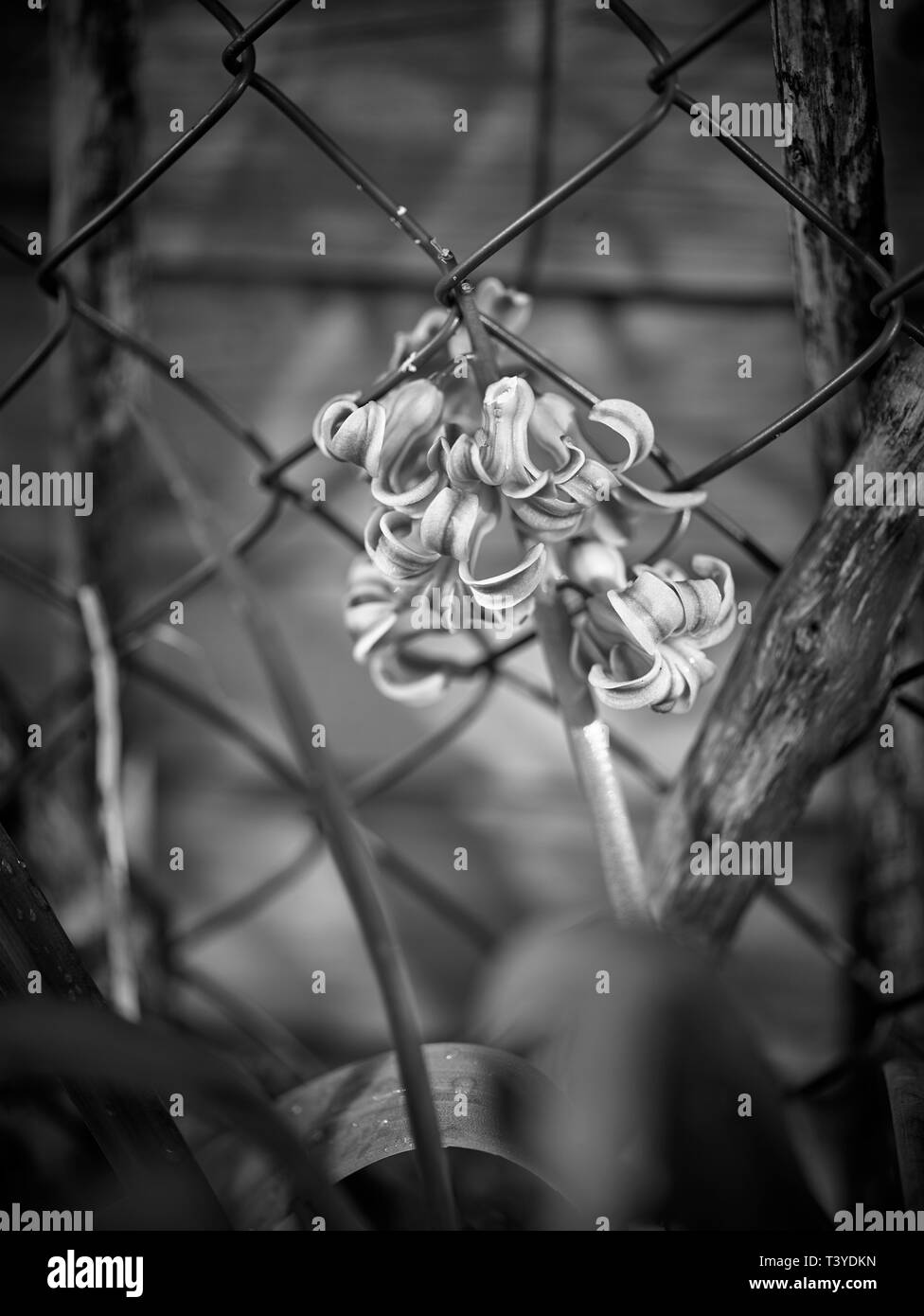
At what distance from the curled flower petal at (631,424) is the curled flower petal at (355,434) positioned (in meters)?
0.08

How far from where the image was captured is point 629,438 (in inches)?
13.0

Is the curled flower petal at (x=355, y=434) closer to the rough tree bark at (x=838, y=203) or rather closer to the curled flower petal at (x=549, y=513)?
the curled flower petal at (x=549, y=513)

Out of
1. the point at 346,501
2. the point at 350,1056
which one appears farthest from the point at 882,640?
the point at 350,1056

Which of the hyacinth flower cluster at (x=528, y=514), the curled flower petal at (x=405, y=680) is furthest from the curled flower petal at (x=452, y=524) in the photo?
the curled flower petal at (x=405, y=680)

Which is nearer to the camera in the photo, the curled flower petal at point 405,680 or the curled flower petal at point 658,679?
the curled flower petal at point 658,679

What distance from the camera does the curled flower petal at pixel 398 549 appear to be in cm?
33

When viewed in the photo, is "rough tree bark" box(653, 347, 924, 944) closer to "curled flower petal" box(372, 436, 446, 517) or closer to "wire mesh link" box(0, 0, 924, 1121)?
"wire mesh link" box(0, 0, 924, 1121)

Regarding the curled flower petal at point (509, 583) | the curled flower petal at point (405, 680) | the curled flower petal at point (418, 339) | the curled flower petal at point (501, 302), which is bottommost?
the curled flower petal at point (509, 583)

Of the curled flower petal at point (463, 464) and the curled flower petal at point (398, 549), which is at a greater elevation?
the curled flower petal at point (463, 464)

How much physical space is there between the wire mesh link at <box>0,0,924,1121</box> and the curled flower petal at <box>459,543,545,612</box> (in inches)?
3.2

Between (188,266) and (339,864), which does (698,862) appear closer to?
(339,864)

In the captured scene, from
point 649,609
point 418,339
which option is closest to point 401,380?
point 418,339

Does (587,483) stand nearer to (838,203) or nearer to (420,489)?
(420,489)
